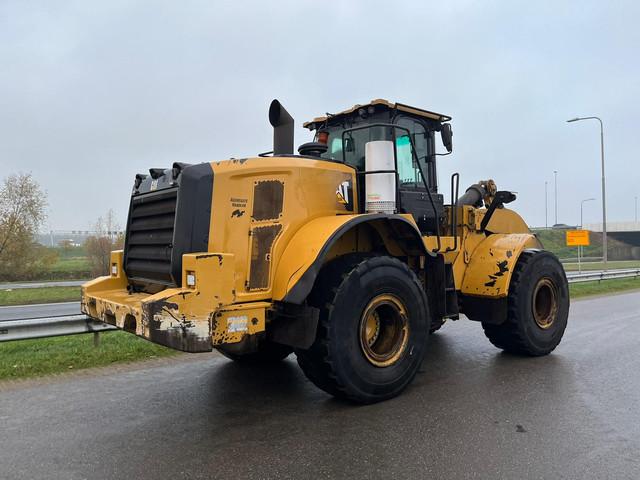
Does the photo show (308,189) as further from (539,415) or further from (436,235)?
(539,415)

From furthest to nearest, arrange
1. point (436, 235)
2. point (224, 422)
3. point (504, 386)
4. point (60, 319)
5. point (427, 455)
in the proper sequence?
point (60, 319) < point (436, 235) < point (504, 386) < point (224, 422) < point (427, 455)

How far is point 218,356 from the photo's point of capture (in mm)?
6395

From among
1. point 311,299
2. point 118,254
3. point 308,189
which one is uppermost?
point 308,189

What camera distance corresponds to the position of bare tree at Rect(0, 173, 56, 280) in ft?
A: 91.7

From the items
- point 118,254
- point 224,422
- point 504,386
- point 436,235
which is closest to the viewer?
point 224,422

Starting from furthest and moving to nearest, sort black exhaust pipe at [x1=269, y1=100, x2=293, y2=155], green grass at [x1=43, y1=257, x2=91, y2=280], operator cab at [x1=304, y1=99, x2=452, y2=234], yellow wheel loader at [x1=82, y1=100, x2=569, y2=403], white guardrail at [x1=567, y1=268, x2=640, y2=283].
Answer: green grass at [x1=43, y1=257, x2=91, y2=280] → white guardrail at [x1=567, y1=268, x2=640, y2=283] → operator cab at [x1=304, y1=99, x2=452, y2=234] → black exhaust pipe at [x1=269, y1=100, x2=293, y2=155] → yellow wheel loader at [x1=82, y1=100, x2=569, y2=403]

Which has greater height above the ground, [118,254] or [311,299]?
[118,254]

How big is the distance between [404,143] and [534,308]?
2.64 m

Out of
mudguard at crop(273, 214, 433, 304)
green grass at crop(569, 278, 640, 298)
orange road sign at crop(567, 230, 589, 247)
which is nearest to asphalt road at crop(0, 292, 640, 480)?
mudguard at crop(273, 214, 433, 304)

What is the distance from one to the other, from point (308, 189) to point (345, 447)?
6.98 feet

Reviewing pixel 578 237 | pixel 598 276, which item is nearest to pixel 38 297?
pixel 598 276

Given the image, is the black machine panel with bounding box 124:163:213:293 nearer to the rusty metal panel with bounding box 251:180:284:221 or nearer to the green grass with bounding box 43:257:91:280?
the rusty metal panel with bounding box 251:180:284:221

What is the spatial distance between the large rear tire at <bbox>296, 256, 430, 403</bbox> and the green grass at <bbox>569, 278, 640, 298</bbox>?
1135 centimetres

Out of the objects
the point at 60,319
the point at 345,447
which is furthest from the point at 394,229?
the point at 60,319
